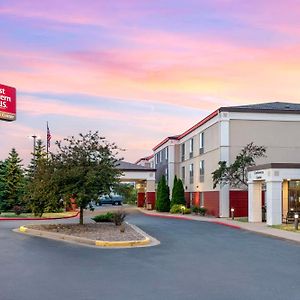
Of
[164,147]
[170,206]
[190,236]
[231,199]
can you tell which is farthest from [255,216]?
[164,147]

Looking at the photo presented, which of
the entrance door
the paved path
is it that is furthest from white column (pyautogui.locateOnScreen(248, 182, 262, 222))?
the paved path

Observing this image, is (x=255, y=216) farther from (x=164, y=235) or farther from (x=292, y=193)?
(x=164, y=235)

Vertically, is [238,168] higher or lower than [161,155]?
lower

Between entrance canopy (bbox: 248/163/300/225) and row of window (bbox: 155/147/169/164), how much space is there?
27.9 meters

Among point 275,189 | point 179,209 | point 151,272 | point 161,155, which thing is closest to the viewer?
point 151,272

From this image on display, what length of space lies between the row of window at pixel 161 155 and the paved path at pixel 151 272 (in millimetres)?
42649

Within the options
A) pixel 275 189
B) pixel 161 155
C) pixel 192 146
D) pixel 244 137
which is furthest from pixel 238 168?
pixel 161 155

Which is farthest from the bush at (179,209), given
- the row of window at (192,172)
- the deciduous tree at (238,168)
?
the deciduous tree at (238,168)

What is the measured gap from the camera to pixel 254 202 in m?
32.5

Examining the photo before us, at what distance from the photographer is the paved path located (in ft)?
30.5

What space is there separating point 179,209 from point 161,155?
18.7 metres

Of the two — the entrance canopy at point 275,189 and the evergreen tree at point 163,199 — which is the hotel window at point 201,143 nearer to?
the evergreen tree at point 163,199

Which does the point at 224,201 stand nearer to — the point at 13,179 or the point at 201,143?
the point at 201,143

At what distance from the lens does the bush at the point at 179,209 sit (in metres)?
46.1
